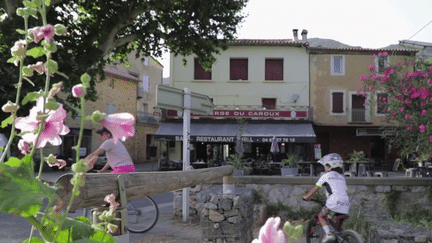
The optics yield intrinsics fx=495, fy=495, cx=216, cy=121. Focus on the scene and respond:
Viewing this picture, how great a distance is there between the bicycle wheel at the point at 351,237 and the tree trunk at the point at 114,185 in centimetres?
248

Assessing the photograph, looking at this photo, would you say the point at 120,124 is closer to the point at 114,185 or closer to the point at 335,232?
the point at 114,185

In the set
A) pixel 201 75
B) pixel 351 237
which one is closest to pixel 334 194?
pixel 351 237

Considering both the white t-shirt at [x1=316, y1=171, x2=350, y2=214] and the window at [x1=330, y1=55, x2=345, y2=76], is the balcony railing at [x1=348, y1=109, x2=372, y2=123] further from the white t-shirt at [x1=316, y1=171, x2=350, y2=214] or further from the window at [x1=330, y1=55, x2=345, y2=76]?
the white t-shirt at [x1=316, y1=171, x2=350, y2=214]

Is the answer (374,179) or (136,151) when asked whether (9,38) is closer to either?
(374,179)

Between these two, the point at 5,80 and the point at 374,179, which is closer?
the point at 374,179

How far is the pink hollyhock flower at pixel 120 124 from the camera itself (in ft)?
2.82

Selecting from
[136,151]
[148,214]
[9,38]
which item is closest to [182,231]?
[148,214]

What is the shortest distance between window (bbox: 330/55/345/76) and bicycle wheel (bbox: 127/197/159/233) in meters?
23.4

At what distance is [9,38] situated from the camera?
427 inches

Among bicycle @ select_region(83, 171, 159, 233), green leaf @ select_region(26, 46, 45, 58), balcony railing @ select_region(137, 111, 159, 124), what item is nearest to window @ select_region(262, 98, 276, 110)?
balcony railing @ select_region(137, 111, 159, 124)

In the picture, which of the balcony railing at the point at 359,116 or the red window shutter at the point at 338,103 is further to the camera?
the balcony railing at the point at 359,116

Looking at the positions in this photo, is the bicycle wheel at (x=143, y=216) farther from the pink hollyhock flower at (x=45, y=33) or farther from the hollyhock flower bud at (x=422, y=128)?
the pink hollyhock flower at (x=45, y=33)

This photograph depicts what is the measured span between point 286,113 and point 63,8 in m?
16.4

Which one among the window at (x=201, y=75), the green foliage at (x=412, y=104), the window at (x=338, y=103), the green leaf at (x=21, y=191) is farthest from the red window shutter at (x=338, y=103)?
the green leaf at (x=21, y=191)
